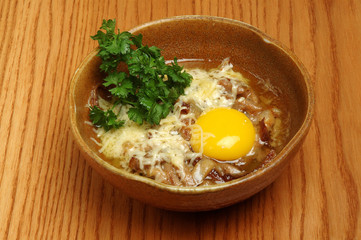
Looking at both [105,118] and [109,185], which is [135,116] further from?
[109,185]

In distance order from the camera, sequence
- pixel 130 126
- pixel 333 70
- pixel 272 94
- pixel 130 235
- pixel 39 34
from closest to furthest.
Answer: pixel 130 235, pixel 130 126, pixel 272 94, pixel 333 70, pixel 39 34

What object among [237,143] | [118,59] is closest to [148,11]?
[118,59]

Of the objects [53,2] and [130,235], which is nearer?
[130,235]

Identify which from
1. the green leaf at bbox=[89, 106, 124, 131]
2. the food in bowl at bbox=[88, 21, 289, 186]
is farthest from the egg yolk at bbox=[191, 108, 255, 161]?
the green leaf at bbox=[89, 106, 124, 131]

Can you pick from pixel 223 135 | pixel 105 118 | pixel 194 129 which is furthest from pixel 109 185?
pixel 223 135

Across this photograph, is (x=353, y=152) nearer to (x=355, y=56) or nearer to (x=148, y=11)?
(x=355, y=56)

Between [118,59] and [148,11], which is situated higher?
[148,11]

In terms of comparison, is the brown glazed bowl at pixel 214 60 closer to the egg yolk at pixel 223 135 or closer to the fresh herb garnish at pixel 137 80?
the fresh herb garnish at pixel 137 80

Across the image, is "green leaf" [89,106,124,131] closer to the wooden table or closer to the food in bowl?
the food in bowl
